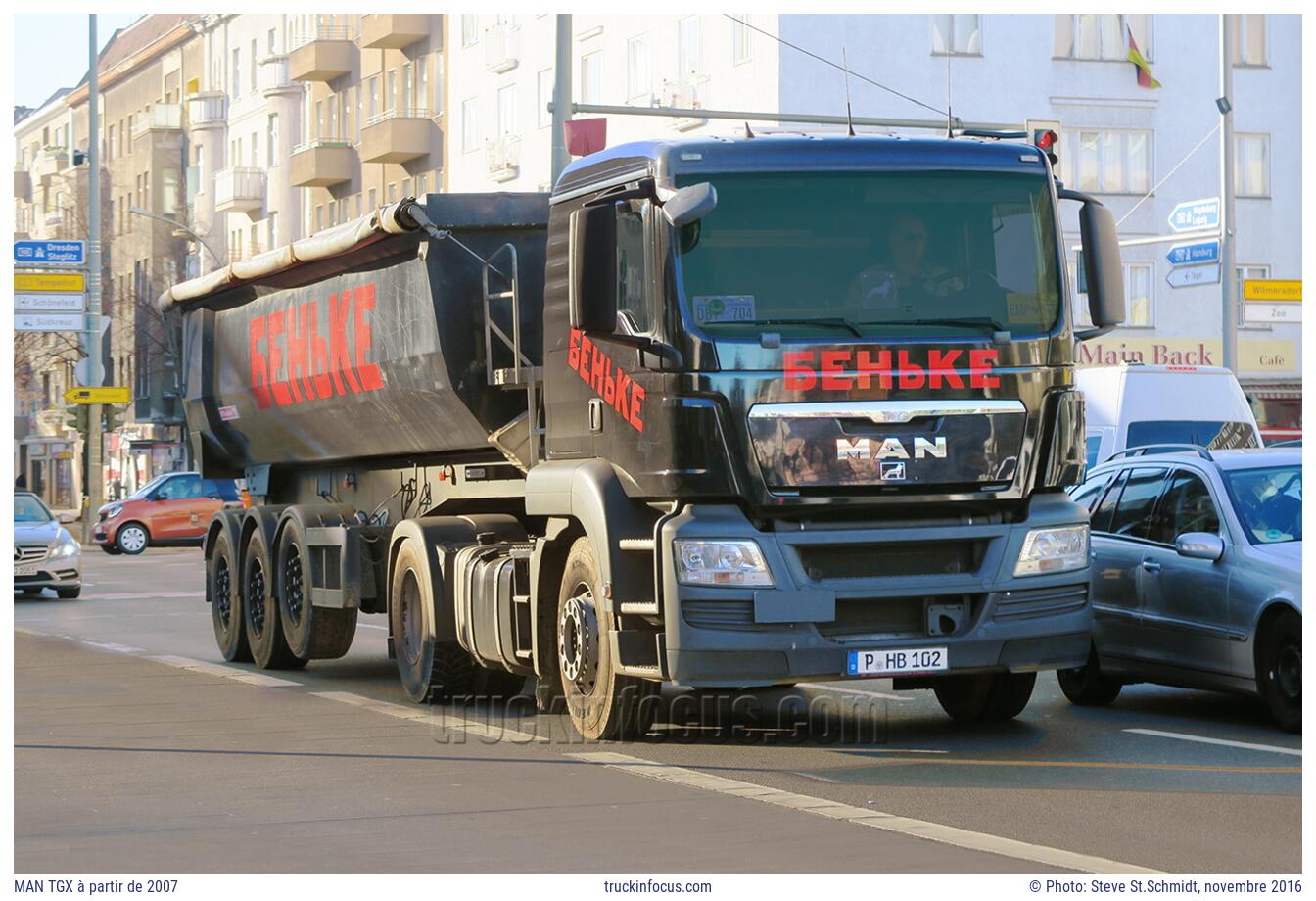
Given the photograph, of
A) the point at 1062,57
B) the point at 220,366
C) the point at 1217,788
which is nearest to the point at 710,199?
the point at 1217,788

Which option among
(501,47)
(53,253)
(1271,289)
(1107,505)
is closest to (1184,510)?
(1107,505)

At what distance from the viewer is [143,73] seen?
92.4m

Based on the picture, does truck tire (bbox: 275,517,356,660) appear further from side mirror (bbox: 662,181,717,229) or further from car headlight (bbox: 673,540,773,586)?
side mirror (bbox: 662,181,717,229)

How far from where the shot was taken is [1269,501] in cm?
1326

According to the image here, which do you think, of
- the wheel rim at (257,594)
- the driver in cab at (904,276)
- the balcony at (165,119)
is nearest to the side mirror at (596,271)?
the driver in cab at (904,276)

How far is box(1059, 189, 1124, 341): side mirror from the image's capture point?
12125 millimetres

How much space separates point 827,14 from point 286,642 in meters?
32.6

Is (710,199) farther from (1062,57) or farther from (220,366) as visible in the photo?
(1062,57)

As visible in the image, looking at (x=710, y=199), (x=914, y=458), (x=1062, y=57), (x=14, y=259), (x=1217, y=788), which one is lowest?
(x=1217, y=788)

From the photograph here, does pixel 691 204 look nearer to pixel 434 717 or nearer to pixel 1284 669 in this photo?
pixel 1284 669

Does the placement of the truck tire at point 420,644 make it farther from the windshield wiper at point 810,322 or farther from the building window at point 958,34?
the building window at point 958,34

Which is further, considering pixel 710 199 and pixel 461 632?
pixel 461 632

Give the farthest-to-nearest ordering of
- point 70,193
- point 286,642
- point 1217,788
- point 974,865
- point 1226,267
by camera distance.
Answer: point 70,193 < point 1226,267 < point 286,642 < point 1217,788 < point 974,865

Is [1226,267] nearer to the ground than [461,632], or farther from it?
farther from it
